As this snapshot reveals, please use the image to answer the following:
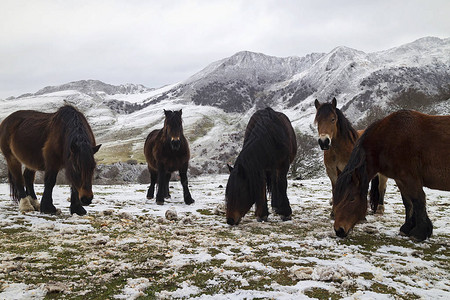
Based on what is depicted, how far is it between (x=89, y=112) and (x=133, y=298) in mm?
194849

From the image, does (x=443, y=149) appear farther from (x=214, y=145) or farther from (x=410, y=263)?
(x=214, y=145)

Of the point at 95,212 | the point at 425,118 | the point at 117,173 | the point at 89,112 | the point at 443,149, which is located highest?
the point at 89,112

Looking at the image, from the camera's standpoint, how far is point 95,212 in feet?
25.8

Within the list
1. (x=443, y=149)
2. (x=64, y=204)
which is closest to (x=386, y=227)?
(x=443, y=149)

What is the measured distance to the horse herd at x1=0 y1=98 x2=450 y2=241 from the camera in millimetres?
5316

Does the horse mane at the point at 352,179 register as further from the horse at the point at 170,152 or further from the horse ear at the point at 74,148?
the horse at the point at 170,152

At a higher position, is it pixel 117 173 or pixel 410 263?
pixel 410 263

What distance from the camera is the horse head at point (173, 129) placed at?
9867 mm

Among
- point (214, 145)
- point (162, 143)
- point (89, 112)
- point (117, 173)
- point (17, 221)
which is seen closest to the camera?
point (17, 221)

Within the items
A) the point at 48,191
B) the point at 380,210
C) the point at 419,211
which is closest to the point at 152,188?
the point at 48,191

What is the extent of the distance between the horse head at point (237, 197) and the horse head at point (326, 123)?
211 cm

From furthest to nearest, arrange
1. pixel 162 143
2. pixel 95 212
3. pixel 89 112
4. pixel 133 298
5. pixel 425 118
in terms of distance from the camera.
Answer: pixel 89 112, pixel 162 143, pixel 95 212, pixel 425 118, pixel 133 298

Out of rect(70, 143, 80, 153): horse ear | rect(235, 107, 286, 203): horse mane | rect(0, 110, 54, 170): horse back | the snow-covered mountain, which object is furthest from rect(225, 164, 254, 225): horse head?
the snow-covered mountain

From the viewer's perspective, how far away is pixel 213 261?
12.9 ft
